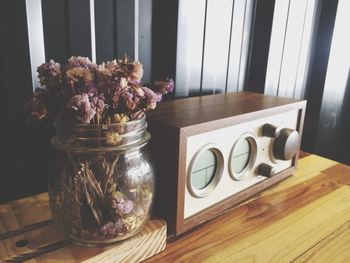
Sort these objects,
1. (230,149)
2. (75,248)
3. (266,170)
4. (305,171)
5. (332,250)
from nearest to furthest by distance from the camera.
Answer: (75,248) → (332,250) → (230,149) → (266,170) → (305,171)

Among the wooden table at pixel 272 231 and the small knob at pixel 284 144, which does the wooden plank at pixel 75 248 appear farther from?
the small knob at pixel 284 144

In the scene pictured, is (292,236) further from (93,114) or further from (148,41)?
(148,41)

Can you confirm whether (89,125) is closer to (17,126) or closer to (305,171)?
(17,126)

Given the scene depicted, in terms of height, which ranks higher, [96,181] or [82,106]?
[82,106]

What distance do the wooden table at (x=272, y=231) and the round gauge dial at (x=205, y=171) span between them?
11 centimetres

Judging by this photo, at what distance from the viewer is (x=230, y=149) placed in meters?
0.92

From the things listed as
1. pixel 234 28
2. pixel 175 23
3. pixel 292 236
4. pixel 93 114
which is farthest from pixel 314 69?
pixel 93 114

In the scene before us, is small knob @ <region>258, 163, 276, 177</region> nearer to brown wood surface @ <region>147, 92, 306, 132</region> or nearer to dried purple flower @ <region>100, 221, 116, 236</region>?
brown wood surface @ <region>147, 92, 306, 132</region>

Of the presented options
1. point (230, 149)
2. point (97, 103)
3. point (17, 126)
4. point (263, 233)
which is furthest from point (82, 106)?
point (263, 233)

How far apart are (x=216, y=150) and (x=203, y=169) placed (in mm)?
63

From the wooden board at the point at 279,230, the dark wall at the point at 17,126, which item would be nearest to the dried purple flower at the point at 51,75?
the dark wall at the point at 17,126

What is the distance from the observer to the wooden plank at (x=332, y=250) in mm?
761

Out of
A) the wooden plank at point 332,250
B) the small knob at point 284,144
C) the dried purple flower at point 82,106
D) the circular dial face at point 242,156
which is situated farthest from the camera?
the small knob at point 284,144

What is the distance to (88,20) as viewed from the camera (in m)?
0.90
